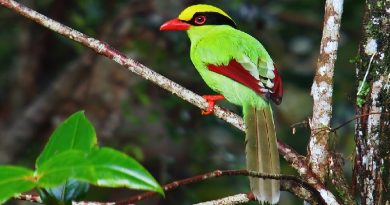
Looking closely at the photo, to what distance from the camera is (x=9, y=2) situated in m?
3.12

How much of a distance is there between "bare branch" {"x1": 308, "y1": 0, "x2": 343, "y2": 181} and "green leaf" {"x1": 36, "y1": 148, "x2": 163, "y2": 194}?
1.14 m

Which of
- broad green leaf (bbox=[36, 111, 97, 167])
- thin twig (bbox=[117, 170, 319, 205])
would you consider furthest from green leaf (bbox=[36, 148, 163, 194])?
thin twig (bbox=[117, 170, 319, 205])

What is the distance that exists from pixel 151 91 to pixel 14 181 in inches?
167

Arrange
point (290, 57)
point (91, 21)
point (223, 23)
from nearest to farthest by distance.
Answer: point (223, 23) < point (91, 21) < point (290, 57)

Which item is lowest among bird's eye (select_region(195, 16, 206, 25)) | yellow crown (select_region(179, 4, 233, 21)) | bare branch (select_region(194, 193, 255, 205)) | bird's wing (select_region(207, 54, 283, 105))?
bare branch (select_region(194, 193, 255, 205))

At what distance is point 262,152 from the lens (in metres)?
3.16

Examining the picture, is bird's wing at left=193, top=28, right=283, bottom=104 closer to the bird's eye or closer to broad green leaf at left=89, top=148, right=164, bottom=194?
the bird's eye

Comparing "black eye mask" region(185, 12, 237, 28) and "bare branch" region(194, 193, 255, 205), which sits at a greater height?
"black eye mask" region(185, 12, 237, 28)

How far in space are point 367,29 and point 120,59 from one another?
99 centimetres

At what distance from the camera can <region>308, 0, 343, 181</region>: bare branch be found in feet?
9.66

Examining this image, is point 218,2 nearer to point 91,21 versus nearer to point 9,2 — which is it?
point 91,21

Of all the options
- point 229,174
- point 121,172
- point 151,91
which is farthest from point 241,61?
point 151,91

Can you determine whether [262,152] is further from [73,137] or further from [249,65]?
[73,137]

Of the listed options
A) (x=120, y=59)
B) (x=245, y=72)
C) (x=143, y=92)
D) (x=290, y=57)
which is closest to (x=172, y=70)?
(x=143, y=92)
